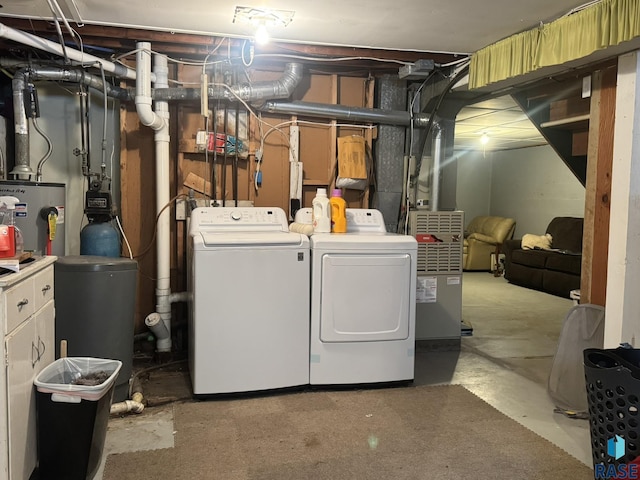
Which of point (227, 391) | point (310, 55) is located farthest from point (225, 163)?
point (227, 391)

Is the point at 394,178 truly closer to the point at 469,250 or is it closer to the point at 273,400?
the point at 273,400

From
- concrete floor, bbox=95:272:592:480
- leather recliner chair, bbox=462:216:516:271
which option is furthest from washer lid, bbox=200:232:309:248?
leather recliner chair, bbox=462:216:516:271

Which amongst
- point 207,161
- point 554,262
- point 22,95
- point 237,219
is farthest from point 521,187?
point 22,95

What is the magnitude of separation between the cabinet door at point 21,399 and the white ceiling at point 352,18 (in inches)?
73.0

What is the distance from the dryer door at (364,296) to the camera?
3.09 m

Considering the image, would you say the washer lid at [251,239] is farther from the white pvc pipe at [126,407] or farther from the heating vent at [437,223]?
the heating vent at [437,223]

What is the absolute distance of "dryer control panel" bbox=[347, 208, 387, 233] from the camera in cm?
363

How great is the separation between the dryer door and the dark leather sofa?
12.9 ft

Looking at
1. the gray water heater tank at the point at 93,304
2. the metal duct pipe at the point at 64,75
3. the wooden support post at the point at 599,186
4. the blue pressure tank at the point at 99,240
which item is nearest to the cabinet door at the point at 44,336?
the gray water heater tank at the point at 93,304

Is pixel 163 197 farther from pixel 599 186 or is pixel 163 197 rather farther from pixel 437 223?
pixel 599 186

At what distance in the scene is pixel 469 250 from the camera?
834 centimetres

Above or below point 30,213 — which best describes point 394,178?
above

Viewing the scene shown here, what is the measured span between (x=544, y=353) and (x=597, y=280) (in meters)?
1.18

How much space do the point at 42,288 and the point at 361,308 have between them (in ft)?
5.66
